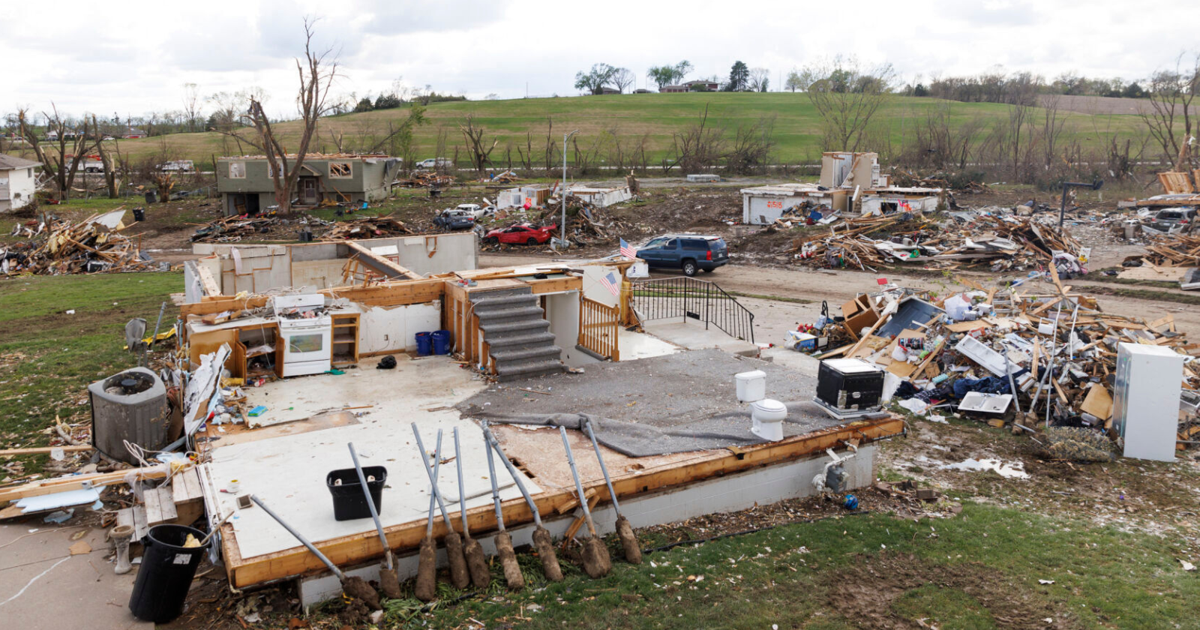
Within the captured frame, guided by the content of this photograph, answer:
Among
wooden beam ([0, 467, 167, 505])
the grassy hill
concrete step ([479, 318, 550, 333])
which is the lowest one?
wooden beam ([0, 467, 167, 505])

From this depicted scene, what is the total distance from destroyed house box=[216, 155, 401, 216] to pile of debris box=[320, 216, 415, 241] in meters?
7.51

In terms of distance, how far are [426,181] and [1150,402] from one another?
183ft

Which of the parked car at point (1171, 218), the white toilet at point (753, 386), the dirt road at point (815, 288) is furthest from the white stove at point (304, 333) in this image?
the parked car at point (1171, 218)

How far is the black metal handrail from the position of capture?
68.2ft

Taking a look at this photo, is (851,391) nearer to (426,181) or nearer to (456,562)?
(456,562)

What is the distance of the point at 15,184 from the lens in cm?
5025

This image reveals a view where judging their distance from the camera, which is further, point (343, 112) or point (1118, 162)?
point (343, 112)

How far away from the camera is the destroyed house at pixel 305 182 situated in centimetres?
4781

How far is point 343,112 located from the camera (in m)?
112

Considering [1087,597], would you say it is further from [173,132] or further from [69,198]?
[173,132]

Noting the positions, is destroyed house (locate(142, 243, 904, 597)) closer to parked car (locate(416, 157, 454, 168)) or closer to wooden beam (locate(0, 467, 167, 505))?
wooden beam (locate(0, 467, 167, 505))

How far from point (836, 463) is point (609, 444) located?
284 centimetres

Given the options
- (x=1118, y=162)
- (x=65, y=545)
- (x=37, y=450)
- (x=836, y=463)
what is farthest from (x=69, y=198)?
(x=1118, y=162)

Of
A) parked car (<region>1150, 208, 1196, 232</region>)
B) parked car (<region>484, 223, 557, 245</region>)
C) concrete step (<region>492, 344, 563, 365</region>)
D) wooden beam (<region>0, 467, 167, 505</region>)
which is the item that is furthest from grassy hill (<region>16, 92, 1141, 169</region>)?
wooden beam (<region>0, 467, 167, 505</region>)
